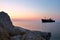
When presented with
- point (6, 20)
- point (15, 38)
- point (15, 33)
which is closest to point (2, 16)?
point (6, 20)

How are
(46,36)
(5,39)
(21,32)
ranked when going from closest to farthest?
1. (5,39)
2. (21,32)
3. (46,36)

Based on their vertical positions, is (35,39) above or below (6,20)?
below

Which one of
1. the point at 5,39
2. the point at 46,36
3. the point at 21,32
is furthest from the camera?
the point at 46,36

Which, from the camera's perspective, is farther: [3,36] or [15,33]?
[15,33]

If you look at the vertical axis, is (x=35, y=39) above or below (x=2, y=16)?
below

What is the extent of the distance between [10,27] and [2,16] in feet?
4.75

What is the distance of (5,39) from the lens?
57.8 ft

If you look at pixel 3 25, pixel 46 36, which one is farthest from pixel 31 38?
pixel 46 36

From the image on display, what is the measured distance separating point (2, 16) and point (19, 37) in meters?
4.51

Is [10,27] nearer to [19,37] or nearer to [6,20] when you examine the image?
[6,20]

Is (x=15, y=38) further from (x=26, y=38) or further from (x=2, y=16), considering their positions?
(x=2, y=16)

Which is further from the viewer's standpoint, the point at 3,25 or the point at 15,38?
the point at 3,25

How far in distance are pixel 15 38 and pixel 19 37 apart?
35cm

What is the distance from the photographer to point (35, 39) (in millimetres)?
18141
